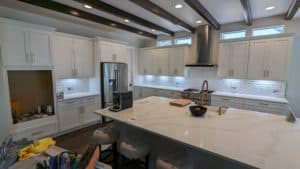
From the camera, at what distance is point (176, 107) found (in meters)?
2.69

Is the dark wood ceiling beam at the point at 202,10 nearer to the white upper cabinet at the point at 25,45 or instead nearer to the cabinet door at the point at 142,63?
the cabinet door at the point at 142,63

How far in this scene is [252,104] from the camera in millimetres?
3734

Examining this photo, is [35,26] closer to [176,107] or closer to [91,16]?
[91,16]

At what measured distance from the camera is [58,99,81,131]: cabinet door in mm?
3723

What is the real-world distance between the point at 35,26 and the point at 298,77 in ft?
20.3

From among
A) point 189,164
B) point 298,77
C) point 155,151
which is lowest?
point 155,151

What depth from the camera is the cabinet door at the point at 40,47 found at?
125 inches

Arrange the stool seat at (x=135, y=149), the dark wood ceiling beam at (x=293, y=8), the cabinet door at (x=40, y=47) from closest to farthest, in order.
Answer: the stool seat at (x=135, y=149)
the dark wood ceiling beam at (x=293, y=8)
the cabinet door at (x=40, y=47)

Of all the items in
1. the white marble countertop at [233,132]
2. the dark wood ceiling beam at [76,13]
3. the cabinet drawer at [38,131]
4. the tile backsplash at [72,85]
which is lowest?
the cabinet drawer at [38,131]

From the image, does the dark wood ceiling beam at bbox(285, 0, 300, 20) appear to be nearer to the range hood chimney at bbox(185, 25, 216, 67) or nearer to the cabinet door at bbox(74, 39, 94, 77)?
the range hood chimney at bbox(185, 25, 216, 67)

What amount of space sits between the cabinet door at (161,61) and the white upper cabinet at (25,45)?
341 cm

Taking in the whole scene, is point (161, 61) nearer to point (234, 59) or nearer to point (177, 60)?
point (177, 60)

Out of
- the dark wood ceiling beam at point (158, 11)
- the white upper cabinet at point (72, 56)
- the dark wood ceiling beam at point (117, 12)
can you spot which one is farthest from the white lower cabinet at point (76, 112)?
the dark wood ceiling beam at point (158, 11)

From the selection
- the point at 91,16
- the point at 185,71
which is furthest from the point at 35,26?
the point at 185,71
